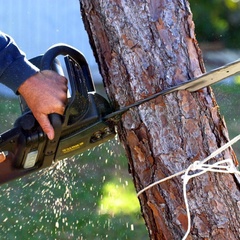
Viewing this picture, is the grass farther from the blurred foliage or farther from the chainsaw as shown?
the chainsaw

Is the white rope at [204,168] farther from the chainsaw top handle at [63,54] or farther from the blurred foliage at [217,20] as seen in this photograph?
the blurred foliage at [217,20]

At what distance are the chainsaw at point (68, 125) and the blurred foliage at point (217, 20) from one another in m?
2.81

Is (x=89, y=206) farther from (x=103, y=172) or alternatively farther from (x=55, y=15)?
(x=55, y=15)

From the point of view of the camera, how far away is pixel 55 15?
5.03 m

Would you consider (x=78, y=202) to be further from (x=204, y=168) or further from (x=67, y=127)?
(x=204, y=168)

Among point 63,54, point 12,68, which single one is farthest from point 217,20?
point 12,68

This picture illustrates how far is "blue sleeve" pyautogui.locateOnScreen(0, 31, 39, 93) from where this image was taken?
1764mm

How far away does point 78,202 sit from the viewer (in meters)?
4.28

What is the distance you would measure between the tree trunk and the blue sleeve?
7.9 inches

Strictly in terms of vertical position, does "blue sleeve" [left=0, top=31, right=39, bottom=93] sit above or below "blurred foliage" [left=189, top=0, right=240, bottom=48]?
below

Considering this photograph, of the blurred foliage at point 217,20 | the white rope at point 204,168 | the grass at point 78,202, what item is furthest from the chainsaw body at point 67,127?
the blurred foliage at point 217,20

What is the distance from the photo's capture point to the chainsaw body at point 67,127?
1.79 m

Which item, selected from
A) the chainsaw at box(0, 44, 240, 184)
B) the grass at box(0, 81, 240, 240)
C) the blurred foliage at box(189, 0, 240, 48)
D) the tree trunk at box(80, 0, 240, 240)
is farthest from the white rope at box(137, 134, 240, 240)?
the blurred foliage at box(189, 0, 240, 48)

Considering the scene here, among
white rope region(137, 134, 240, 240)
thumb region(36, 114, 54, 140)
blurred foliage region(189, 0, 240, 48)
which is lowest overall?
white rope region(137, 134, 240, 240)
